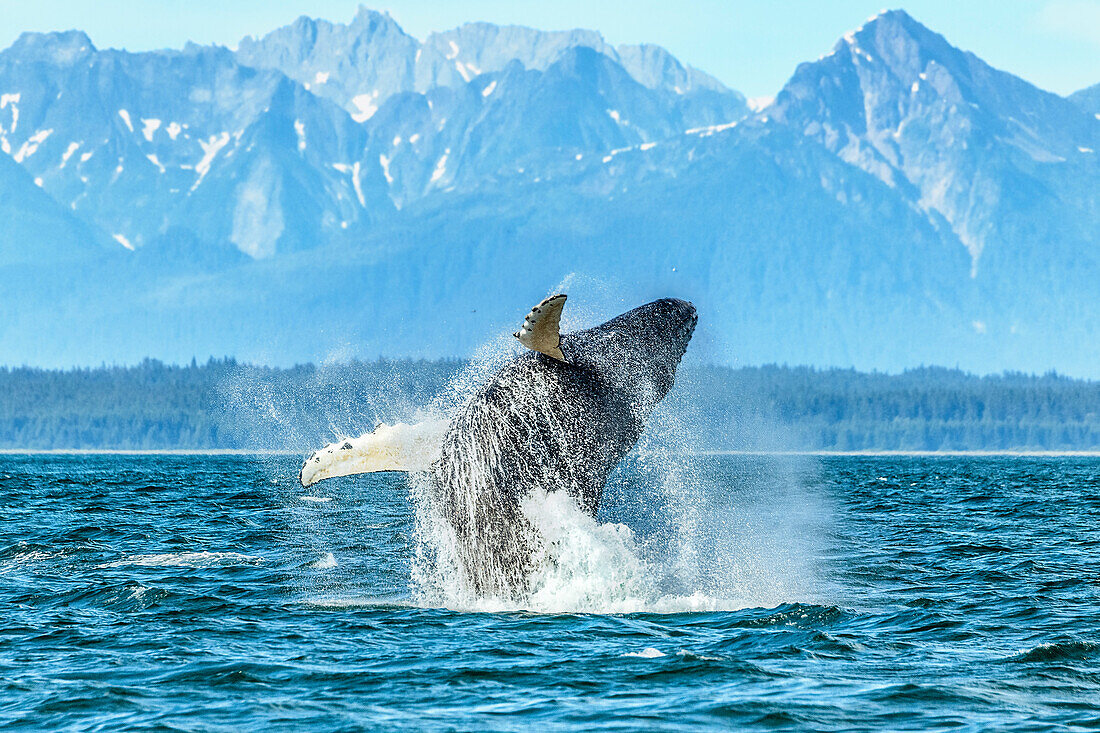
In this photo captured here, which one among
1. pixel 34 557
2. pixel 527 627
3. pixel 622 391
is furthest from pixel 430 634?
pixel 34 557

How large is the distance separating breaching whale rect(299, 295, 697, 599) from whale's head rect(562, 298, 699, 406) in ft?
0.05

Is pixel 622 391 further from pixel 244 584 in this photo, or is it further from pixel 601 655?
pixel 244 584

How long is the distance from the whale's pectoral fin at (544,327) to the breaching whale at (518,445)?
1.69 ft

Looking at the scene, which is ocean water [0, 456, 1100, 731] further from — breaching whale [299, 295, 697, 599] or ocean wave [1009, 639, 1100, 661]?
breaching whale [299, 295, 697, 599]

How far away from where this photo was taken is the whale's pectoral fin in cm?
1202

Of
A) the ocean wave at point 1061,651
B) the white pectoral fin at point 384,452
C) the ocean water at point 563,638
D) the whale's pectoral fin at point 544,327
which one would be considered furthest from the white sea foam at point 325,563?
the ocean wave at point 1061,651

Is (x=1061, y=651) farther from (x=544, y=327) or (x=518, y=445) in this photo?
(x=544, y=327)

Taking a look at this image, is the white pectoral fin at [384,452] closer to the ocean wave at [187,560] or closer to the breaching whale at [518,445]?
the breaching whale at [518,445]

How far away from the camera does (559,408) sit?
13656 millimetres

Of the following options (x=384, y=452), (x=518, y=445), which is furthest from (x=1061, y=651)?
(x=384, y=452)

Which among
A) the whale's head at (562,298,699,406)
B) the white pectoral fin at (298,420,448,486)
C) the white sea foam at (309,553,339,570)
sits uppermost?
the whale's head at (562,298,699,406)

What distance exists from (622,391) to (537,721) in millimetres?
4296

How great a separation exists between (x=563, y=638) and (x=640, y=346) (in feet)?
10.0

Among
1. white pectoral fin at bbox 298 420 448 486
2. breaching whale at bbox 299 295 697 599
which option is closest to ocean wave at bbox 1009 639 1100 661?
breaching whale at bbox 299 295 697 599
